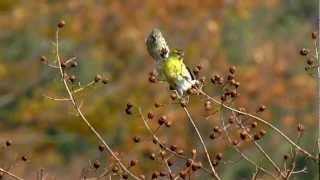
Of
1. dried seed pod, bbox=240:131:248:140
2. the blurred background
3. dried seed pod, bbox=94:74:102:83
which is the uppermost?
dried seed pod, bbox=240:131:248:140

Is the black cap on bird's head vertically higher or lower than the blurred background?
higher

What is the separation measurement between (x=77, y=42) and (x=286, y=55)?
5421 millimetres

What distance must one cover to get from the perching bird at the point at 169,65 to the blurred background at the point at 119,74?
9.24m

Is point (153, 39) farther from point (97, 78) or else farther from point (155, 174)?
point (155, 174)

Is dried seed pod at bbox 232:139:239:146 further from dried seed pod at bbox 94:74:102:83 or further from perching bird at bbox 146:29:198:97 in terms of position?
dried seed pod at bbox 94:74:102:83

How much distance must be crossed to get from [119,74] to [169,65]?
38.5 feet

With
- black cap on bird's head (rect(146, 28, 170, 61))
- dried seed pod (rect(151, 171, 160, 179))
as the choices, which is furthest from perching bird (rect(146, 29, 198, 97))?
dried seed pod (rect(151, 171, 160, 179))

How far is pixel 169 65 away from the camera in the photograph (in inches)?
180

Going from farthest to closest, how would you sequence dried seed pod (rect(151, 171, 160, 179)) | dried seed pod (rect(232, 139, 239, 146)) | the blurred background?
the blurred background
dried seed pod (rect(232, 139, 239, 146))
dried seed pod (rect(151, 171, 160, 179))

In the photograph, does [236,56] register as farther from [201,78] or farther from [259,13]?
[201,78]

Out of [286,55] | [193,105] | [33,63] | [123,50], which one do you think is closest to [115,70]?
[123,50]

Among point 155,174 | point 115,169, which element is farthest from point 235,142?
point 115,169

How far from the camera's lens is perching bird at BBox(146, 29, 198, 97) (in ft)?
14.7

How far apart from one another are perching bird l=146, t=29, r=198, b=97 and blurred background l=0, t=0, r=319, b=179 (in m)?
9.24
